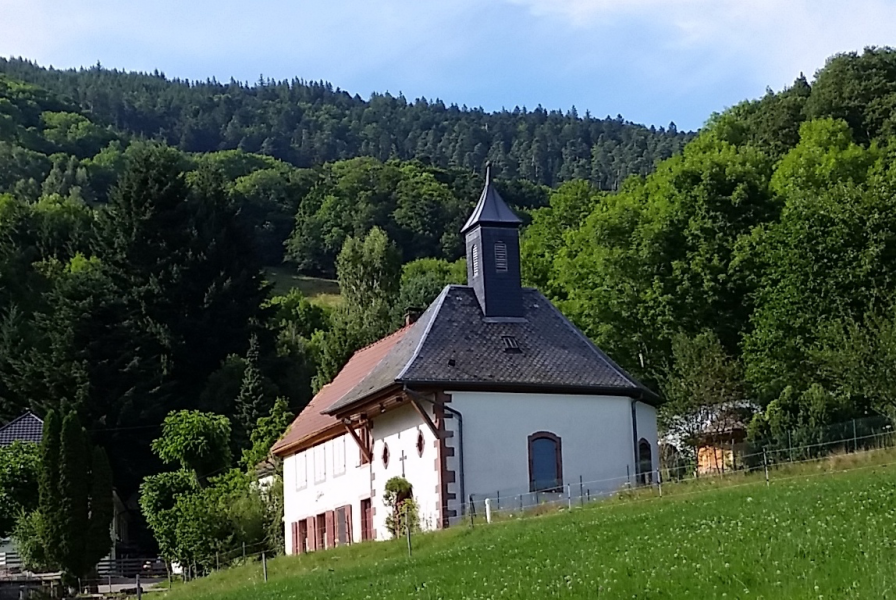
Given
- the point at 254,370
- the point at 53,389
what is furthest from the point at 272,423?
the point at 53,389

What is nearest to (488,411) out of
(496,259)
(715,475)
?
(496,259)

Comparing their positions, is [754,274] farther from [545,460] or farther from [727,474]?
[727,474]

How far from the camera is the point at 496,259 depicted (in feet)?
128

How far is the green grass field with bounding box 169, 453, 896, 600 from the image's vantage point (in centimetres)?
1509

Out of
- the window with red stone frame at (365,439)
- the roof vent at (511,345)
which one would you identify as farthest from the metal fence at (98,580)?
the roof vent at (511,345)

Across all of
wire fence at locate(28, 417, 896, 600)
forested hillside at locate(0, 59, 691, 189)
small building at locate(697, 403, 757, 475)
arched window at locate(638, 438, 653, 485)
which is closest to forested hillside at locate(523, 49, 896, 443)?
small building at locate(697, 403, 757, 475)

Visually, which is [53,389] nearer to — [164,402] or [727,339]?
[164,402]

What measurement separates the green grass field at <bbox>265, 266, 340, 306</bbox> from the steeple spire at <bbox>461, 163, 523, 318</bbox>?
72810mm

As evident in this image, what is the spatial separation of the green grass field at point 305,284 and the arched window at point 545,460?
7647 cm

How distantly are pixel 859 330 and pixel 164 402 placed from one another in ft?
119

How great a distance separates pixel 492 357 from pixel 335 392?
1008cm

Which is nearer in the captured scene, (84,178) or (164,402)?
(164,402)

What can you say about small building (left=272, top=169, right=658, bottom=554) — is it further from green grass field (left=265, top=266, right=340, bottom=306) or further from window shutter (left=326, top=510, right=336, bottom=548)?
green grass field (left=265, top=266, right=340, bottom=306)

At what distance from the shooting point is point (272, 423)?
5609 cm
